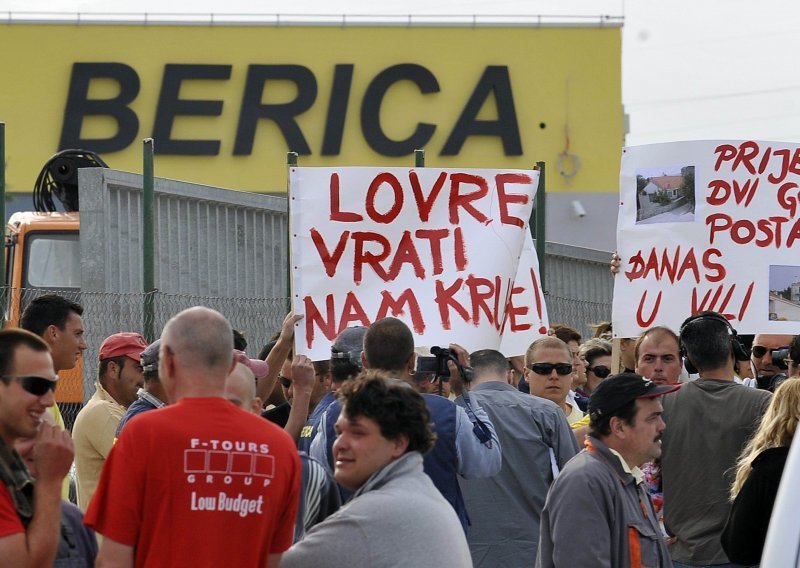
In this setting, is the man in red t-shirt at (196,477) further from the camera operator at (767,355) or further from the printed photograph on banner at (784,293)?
the camera operator at (767,355)

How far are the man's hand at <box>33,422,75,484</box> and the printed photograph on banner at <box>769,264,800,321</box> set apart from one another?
583cm

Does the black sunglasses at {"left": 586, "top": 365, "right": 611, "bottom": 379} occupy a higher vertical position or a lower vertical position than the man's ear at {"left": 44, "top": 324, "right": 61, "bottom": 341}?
lower

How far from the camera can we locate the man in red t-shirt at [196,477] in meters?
4.29

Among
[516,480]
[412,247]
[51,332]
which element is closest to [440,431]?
[516,480]

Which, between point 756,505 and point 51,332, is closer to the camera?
point 756,505

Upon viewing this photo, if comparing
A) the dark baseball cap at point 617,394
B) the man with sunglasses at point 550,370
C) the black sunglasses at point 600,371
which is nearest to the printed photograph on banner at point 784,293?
the black sunglasses at point 600,371

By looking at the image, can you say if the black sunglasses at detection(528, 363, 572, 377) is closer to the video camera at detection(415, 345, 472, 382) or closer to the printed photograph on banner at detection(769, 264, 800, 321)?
the video camera at detection(415, 345, 472, 382)

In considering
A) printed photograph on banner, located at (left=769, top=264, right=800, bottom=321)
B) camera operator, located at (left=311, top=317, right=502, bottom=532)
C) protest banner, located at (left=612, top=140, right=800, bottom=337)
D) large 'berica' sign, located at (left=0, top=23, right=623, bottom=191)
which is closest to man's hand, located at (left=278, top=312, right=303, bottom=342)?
camera operator, located at (left=311, top=317, right=502, bottom=532)

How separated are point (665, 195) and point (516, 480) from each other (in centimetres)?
297

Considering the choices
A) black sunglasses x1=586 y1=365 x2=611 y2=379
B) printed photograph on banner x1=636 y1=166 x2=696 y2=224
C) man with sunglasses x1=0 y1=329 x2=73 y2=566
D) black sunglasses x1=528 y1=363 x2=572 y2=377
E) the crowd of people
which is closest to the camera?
man with sunglasses x1=0 y1=329 x2=73 y2=566

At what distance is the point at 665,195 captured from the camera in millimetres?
9297

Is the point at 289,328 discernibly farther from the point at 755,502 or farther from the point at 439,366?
the point at 755,502

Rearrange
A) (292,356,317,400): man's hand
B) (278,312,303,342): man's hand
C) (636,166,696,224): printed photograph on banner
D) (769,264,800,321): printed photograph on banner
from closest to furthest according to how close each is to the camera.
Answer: (292,356,317,400): man's hand
(278,312,303,342): man's hand
(769,264,800,321): printed photograph on banner
(636,166,696,224): printed photograph on banner

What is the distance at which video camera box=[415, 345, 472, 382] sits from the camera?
6.47 m
